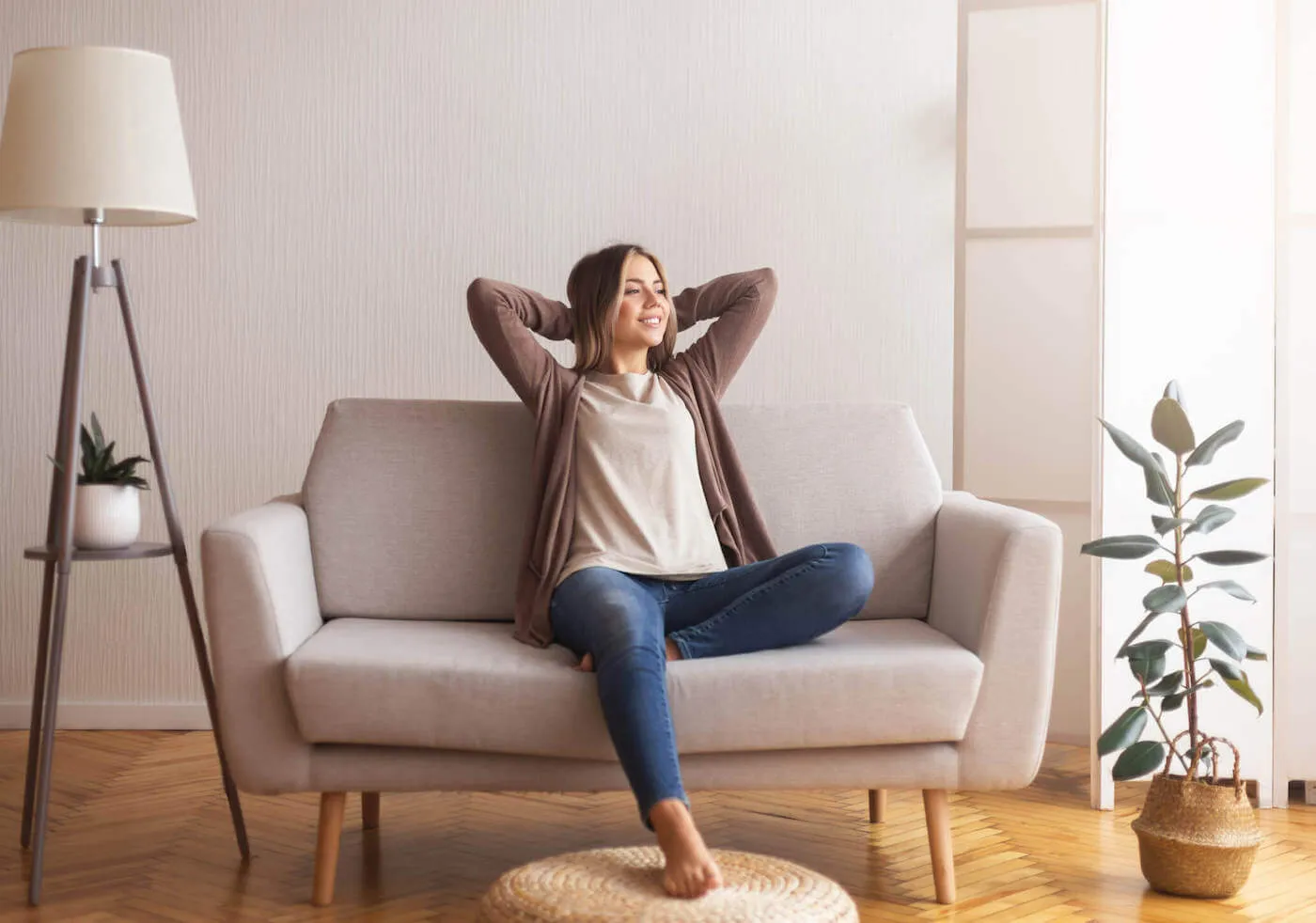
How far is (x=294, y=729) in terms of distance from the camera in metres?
2.17

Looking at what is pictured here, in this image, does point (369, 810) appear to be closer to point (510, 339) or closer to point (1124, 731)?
point (510, 339)

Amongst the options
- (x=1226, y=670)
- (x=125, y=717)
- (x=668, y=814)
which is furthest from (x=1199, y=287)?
(x=125, y=717)

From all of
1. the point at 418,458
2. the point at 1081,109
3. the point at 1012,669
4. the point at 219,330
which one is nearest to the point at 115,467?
the point at 418,458

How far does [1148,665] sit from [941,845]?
1.79ft

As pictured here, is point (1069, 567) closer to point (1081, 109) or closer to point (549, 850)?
point (1081, 109)

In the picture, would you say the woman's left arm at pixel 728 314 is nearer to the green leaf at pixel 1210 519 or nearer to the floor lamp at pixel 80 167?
the green leaf at pixel 1210 519

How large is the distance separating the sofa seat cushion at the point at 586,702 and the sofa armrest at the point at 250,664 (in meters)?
0.05

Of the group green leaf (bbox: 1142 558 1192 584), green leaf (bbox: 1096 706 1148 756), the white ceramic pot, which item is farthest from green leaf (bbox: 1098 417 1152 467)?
the white ceramic pot

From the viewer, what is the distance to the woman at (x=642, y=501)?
2.23 meters

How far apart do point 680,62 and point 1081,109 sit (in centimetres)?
105

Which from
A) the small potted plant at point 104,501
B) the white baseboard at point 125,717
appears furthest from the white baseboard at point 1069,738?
the small potted plant at point 104,501

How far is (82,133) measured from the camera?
92.5 inches

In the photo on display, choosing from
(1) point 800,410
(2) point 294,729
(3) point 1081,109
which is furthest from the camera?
(3) point 1081,109

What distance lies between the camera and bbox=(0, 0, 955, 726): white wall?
3441 mm
